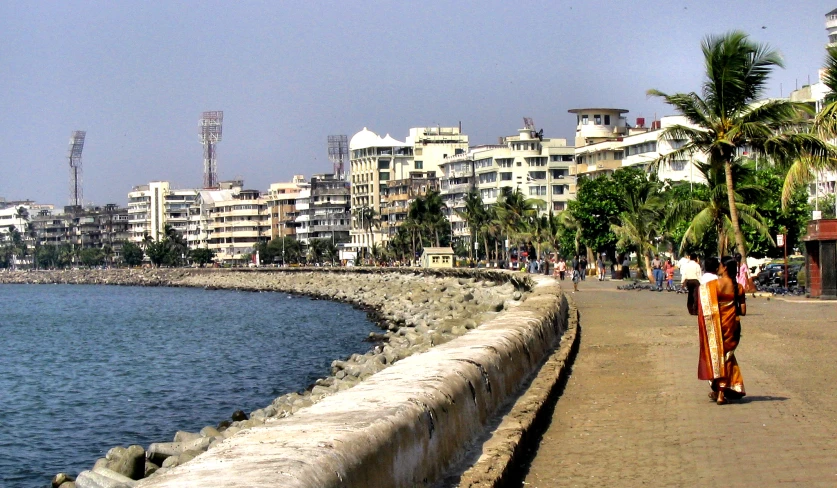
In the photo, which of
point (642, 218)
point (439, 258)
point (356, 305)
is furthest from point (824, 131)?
point (439, 258)

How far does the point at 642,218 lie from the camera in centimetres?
5969

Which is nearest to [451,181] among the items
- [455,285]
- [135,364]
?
[455,285]

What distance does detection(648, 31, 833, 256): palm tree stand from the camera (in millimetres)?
31438

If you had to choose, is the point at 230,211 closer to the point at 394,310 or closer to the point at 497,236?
the point at 497,236

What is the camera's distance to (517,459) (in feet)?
25.8

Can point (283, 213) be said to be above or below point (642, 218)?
above

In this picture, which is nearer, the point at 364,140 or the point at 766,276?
the point at 766,276

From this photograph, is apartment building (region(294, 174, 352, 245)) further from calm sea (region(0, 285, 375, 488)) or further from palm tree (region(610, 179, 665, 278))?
palm tree (region(610, 179, 665, 278))

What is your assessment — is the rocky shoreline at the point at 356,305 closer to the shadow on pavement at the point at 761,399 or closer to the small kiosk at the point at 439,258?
the small kiosk at the point at 439,258

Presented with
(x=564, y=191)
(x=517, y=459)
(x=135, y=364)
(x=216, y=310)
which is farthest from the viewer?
(x=564, y=191)

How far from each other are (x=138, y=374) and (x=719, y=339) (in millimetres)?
24551

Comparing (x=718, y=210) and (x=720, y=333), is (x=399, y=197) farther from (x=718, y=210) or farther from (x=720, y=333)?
(x=720, y=333)

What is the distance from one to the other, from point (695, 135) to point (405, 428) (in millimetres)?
27986

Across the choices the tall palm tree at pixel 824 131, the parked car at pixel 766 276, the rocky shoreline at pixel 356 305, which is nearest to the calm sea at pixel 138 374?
the rocky shoreline at pixel 356 305
